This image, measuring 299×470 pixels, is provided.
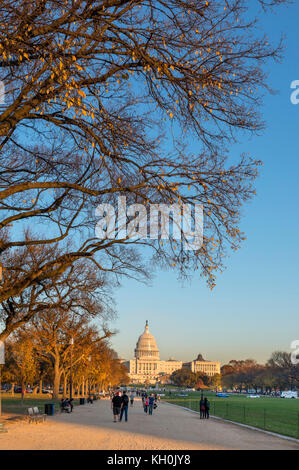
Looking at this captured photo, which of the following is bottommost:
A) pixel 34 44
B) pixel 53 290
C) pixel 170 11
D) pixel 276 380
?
pixel 276 380

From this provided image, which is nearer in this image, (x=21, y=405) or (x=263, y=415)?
(x=263, y=415)

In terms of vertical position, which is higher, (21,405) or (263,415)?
(21,405)

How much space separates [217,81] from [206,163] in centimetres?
282

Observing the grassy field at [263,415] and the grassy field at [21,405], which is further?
the grassy field at [21,405]

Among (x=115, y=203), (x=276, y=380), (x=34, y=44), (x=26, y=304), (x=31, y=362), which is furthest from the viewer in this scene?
(x=276, y=380)

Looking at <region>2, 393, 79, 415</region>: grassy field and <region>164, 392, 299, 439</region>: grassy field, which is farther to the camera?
<region>2, 393, 79, 415</region>: grassy field

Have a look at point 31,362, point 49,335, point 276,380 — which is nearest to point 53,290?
point 49,335

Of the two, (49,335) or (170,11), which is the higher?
(170,11)

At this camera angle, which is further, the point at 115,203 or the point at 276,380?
the point at 276,380

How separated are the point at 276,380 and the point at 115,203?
160913 mm

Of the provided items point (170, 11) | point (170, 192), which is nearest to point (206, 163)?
point (170, 192)

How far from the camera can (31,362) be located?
209 ft
